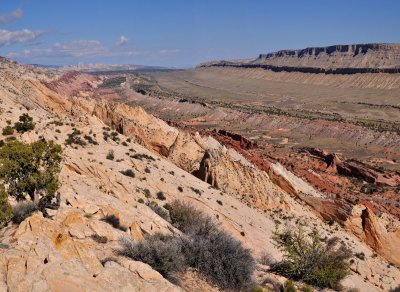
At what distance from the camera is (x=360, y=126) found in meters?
97.4

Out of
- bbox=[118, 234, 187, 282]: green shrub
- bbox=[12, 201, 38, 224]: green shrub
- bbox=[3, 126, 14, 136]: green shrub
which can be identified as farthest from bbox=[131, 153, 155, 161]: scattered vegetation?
bbox=[118, 234, 187, 282]: green shrub

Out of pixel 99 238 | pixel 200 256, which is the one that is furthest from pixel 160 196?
pixel 99 238

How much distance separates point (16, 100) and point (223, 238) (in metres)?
25.0

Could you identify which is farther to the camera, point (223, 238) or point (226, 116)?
point (226, 116)

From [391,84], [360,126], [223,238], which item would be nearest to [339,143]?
[360,126]

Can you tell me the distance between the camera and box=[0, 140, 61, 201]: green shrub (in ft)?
47.2

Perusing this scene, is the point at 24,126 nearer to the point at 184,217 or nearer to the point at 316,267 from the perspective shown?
the point at 184,217

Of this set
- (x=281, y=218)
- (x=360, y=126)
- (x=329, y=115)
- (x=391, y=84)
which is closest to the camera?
(x=281, y=218)

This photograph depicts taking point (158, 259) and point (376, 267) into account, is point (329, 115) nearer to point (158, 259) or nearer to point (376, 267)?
point (376, 267)

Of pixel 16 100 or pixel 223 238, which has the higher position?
pixel 16 100

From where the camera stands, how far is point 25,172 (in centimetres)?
1488

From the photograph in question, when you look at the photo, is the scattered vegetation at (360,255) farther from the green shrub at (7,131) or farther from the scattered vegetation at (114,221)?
the green shrub at (7,131)

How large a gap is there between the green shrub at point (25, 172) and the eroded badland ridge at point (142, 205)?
618 millimetres

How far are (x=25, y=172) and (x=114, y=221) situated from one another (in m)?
3.35
